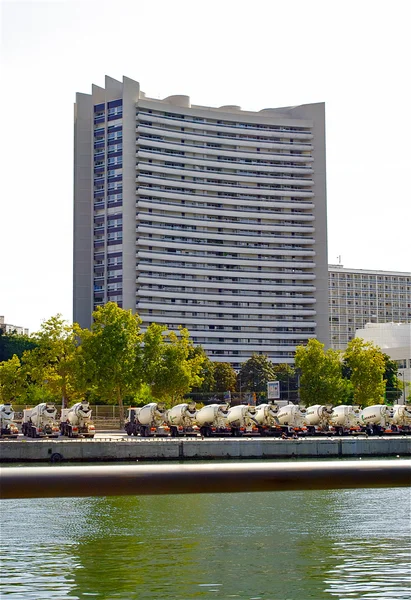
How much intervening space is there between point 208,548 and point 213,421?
154ft

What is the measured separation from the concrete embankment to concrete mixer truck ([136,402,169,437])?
960cm

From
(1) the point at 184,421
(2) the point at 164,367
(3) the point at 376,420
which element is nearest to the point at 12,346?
(2) the point at 164,367

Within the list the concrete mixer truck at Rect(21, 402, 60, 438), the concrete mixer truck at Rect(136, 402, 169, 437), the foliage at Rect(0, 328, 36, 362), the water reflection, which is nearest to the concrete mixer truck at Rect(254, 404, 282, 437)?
the concrete mixer truck at Rect(136, 402, 169, 437)

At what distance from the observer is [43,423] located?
268ft

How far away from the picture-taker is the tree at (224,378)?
16866 centimetres

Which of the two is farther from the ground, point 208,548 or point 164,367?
point 164,367

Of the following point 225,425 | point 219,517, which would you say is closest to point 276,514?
point 219,517

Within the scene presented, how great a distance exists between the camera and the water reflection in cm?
2812

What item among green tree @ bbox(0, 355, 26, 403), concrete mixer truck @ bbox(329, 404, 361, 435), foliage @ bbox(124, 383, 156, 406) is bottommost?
concrete mixer truck @ bbox(329, 404, 361, 435)

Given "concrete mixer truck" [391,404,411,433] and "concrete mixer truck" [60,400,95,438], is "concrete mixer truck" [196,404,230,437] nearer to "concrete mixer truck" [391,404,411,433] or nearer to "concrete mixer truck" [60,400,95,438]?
"concrete mixer truck" [60,400,95,438]

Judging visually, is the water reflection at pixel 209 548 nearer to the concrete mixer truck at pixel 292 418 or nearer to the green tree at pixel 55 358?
the concrete mixer truck at pixel 292 418

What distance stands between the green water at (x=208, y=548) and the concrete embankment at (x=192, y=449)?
53.2 feet

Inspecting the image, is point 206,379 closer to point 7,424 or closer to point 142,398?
point 142,398

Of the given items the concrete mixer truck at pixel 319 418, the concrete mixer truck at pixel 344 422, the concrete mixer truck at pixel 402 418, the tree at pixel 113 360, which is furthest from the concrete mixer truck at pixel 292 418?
the tree at pixel 113 360
